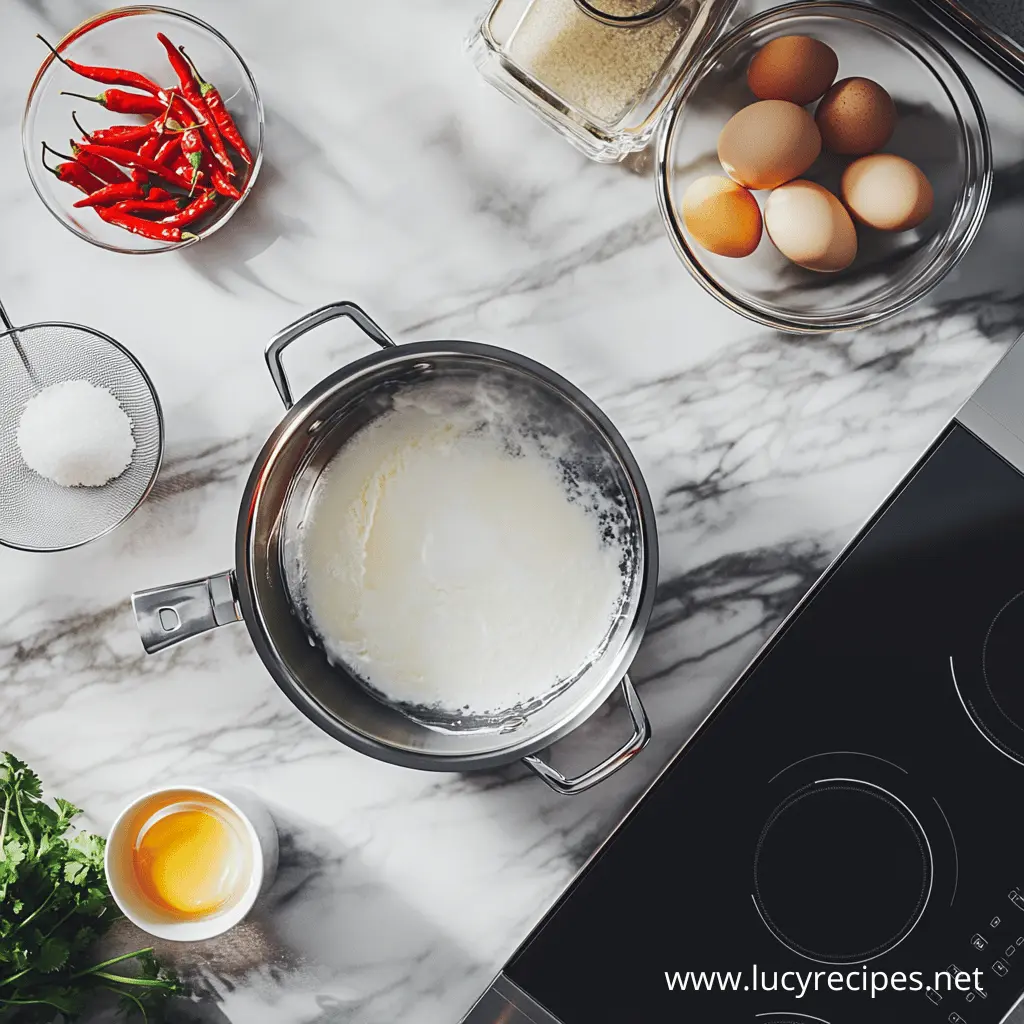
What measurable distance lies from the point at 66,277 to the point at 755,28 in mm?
680

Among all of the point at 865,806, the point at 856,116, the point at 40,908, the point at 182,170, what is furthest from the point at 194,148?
the point at 865,806

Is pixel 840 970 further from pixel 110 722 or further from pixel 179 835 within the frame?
pixel 110 722

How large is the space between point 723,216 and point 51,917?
0.86 metres

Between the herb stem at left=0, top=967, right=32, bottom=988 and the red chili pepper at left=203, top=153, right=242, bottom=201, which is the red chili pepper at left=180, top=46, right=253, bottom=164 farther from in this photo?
the herb stem at left=0, top=967, right=32, bottom=988

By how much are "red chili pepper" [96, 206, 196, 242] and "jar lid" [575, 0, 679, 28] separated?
1.35 feet

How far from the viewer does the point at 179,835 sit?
91 centimetres

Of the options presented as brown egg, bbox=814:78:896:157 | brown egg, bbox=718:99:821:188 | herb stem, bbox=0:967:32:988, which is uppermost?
brown egg, bbox=814:78:896:157

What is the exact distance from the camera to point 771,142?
83 cm

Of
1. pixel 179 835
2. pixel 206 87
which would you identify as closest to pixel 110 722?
pixel 179 835

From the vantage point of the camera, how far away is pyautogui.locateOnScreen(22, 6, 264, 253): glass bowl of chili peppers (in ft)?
2.98

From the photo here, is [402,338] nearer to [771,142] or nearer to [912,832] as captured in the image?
[771,142]

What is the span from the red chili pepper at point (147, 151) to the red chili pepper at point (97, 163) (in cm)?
1

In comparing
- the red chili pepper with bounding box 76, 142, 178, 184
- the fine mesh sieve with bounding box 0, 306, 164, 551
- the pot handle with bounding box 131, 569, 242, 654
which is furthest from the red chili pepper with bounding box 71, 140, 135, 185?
the pot handle with bounding box 131, 569, 242, 654

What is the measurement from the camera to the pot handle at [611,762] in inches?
31.9
